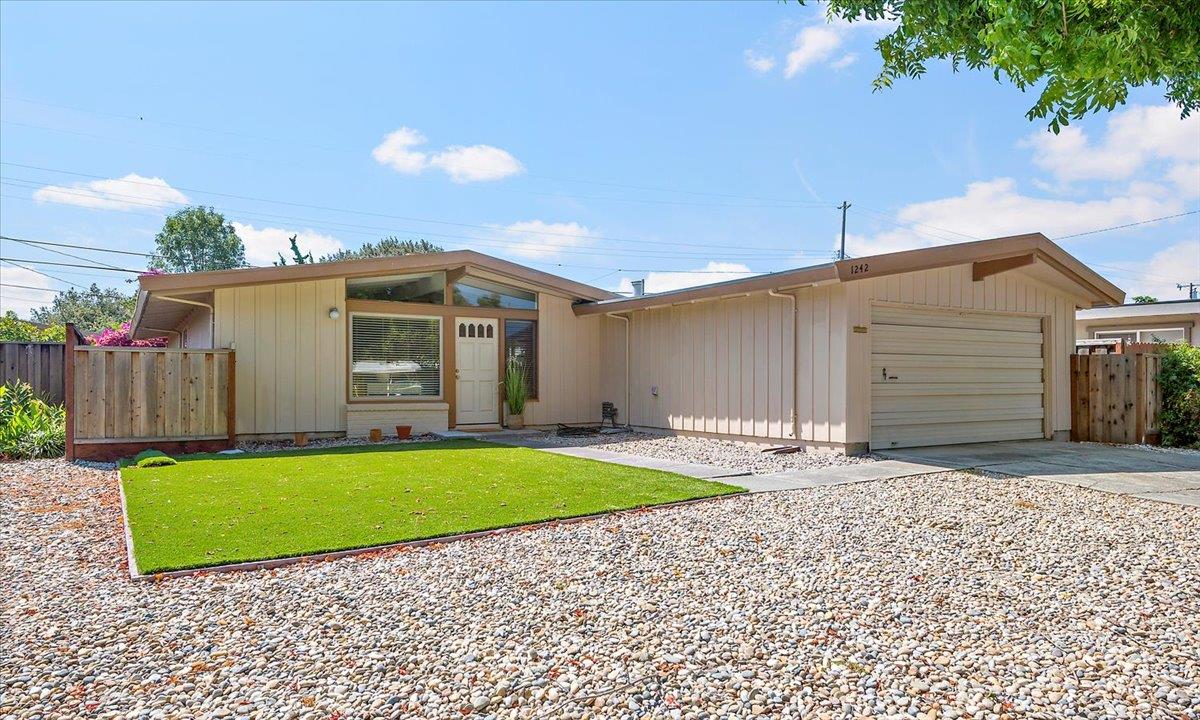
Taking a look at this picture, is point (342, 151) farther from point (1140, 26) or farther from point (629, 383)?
point (1140, 26)

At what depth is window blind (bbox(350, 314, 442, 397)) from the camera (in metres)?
Answer: 10.3

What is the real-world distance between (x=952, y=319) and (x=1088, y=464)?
2469 millimetres

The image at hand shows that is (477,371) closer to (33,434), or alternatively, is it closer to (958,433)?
(33,434)

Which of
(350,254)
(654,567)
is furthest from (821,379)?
(350,254)

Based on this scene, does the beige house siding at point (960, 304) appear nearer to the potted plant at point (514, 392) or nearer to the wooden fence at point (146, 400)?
the potted plant at point (514, 392)

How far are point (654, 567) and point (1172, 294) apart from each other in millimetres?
47342

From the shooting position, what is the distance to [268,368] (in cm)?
956

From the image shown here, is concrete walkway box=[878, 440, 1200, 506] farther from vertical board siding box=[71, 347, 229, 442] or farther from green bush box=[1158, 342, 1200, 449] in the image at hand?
vertical board siding box=[71, 347, 229, 442]

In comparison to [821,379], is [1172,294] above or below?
above

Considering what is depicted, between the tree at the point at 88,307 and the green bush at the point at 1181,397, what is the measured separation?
47313mm

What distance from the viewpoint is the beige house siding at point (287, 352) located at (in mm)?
9344

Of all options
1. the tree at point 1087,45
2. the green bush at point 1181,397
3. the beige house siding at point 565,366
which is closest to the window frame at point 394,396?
the beige house siding at point 565,366

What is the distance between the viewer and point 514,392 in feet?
37.1

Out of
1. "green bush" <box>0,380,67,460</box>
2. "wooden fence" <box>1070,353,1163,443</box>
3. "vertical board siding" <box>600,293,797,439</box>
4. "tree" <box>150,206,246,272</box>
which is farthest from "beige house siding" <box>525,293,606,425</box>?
"tree" <box>150,206,246,272</box>
